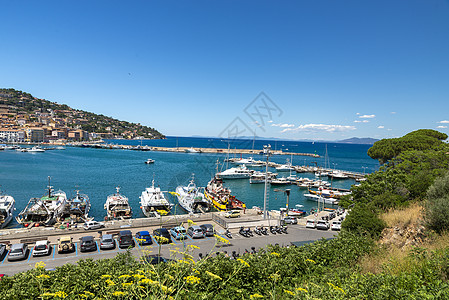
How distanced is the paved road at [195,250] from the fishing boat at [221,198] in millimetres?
8097

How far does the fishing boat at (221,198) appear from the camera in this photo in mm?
23433

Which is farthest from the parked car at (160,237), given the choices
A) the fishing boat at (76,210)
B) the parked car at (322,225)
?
the fishing boat at (76,210)

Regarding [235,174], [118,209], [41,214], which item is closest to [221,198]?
[118,209]

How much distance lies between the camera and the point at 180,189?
27.2m

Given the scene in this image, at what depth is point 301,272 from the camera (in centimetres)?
525

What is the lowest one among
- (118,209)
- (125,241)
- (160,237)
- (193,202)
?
(193,202)

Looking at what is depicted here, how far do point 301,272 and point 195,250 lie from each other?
6744mm

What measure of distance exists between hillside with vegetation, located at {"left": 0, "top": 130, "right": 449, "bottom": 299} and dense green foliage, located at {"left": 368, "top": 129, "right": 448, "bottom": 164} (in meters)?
21.2

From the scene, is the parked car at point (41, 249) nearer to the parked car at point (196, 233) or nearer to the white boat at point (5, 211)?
the parked car at point (196, 233)

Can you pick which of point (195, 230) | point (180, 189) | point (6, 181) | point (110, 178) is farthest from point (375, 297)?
point (6, 181)

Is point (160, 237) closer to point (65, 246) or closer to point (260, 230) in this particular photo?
point (65, 246)

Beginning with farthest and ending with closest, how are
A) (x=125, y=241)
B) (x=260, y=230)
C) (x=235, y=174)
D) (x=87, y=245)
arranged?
(x=235, y=174) → (x=260, y=230) → (x=125, y=241) → (x=87, y=245)

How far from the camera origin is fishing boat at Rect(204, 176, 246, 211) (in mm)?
23433

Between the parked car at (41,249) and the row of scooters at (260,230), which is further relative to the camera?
the row of scooters at (260,230)
